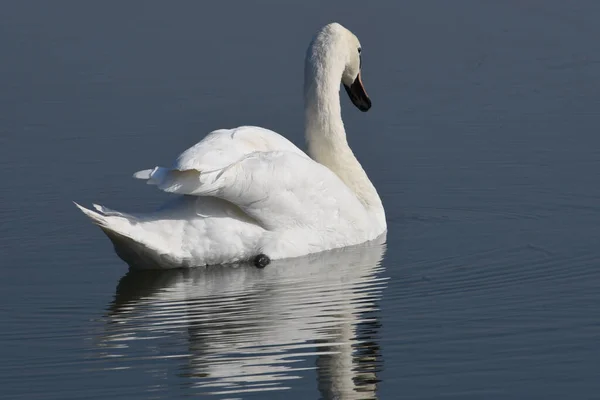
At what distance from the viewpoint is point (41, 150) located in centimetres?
1568

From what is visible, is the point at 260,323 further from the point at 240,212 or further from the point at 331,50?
the point at 331,50

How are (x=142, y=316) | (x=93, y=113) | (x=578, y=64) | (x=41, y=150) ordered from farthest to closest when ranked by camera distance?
(x=578, y=64), (x=93, y=113), (x=41, y=150), (x=142, y=316)

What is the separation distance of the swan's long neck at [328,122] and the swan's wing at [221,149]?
1161 millimetres

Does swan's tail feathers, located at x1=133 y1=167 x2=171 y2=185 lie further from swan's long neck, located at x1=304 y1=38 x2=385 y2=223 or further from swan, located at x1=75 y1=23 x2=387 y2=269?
swan's long neck, located at x1=304 y1=38 x2=385 y2=223

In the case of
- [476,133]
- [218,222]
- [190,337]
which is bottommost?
[190,337]

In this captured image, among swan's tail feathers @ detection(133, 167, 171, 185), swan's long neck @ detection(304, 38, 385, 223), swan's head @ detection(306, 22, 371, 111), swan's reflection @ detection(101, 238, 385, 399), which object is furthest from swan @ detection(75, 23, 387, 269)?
swan's head @ detection(306, 22, 371, 111)

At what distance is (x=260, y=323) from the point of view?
10.1 meters

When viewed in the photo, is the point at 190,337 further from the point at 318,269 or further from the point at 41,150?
the point at 41,150

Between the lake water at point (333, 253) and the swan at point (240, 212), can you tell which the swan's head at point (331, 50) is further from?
the lake water at point (333, 253)

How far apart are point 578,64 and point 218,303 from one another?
29.8ft

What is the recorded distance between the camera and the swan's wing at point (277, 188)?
37.5 feet

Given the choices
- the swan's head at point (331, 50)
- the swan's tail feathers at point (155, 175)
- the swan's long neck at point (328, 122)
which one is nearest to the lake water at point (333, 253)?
the swan's long neck at point (328, 122)

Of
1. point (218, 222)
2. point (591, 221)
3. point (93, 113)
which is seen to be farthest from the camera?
point (93, 113)

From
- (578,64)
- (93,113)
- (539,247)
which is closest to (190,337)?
(539,247)
